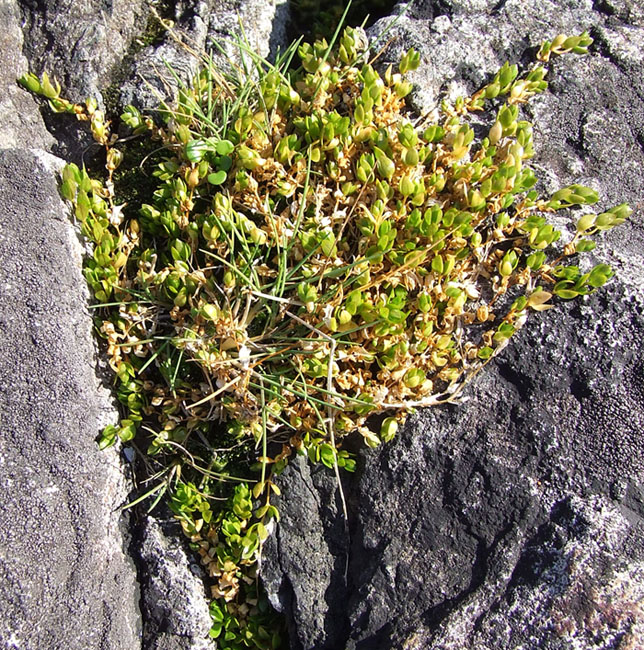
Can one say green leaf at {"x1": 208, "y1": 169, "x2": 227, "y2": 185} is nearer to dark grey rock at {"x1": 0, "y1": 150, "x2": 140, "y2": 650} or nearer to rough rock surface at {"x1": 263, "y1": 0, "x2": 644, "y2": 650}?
dark grey rock at {"x1": 0, "y1": 150, "x2": 140, "y2": 650}

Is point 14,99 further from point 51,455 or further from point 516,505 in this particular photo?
point 516,505

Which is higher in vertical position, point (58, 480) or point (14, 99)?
point (14, 99)

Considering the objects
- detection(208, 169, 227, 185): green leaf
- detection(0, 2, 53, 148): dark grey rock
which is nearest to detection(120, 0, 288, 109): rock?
detection(0, 2, 53, 148): dark grey rock

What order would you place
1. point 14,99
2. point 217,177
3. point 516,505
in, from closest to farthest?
1. point 516,505
2. point 217,177
3. point 14,99

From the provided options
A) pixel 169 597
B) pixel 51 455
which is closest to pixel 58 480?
pixel 51 455

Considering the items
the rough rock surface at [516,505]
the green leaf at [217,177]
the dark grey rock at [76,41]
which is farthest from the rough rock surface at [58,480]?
the green leaf at [217,177]

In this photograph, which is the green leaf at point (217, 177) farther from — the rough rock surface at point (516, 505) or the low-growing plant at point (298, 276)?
the rough rock surface at point (516, 505)
